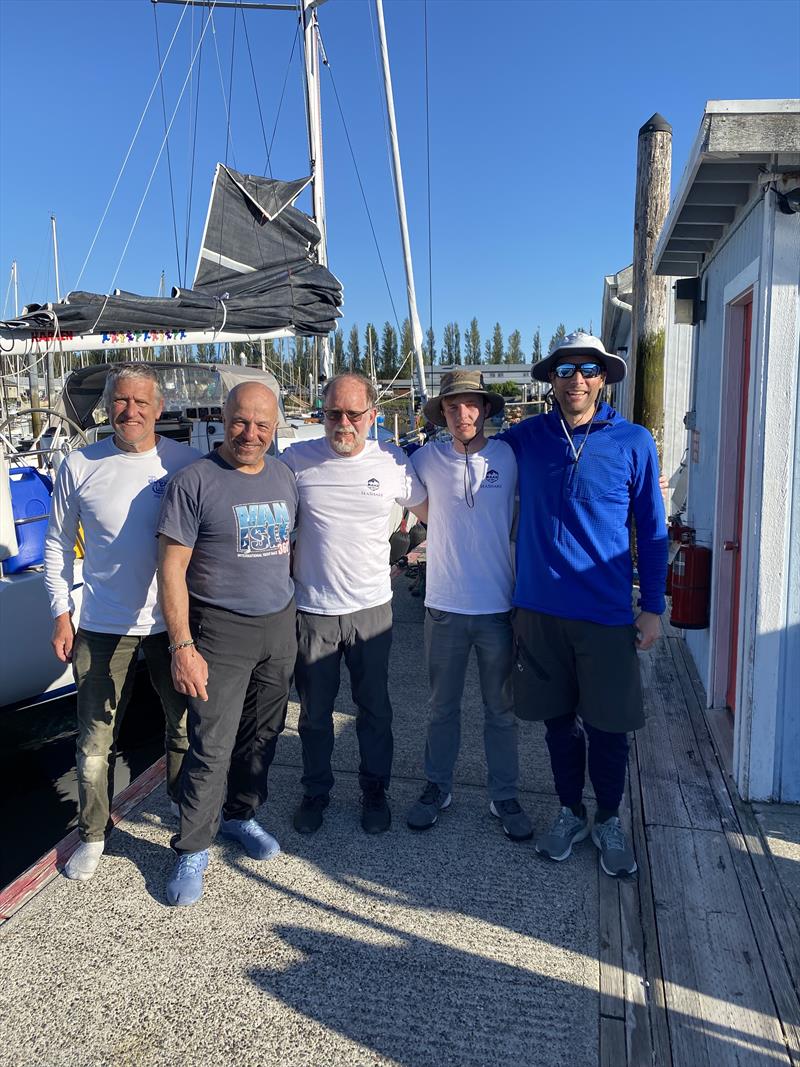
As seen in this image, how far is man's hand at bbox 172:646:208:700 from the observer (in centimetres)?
274

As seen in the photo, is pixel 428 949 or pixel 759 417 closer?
pixel 428 949

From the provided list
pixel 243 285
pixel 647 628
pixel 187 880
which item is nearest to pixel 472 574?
pixel 647 628

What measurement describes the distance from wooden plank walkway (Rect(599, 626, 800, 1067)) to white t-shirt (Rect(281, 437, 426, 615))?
4.74 feet

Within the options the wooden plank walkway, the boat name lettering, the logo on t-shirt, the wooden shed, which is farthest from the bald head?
the boat name lettering

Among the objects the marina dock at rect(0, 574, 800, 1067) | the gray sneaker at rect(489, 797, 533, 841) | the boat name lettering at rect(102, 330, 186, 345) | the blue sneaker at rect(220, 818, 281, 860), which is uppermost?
the boat name lettering at rect(102, 330, 186, 345)

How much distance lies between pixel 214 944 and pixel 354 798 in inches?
40.8

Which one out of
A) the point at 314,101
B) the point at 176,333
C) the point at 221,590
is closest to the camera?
the point at 221,590

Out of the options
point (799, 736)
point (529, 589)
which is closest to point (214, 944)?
point (529, 589)

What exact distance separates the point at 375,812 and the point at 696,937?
128 centimetres

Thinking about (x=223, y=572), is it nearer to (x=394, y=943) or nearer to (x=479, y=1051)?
(x=394, y=943)

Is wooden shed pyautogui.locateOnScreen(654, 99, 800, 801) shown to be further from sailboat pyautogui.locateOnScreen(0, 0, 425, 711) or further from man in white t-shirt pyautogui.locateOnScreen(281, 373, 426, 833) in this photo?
sailboat pyautogui.locateOnScreen(0, 0, 425, 711)

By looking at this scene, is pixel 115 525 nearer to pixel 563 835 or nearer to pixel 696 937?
pixel 563 835

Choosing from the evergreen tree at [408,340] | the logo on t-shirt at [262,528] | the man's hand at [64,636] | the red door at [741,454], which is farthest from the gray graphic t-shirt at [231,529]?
the evergreen tree at [408,340]

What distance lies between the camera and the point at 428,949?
252 cm
